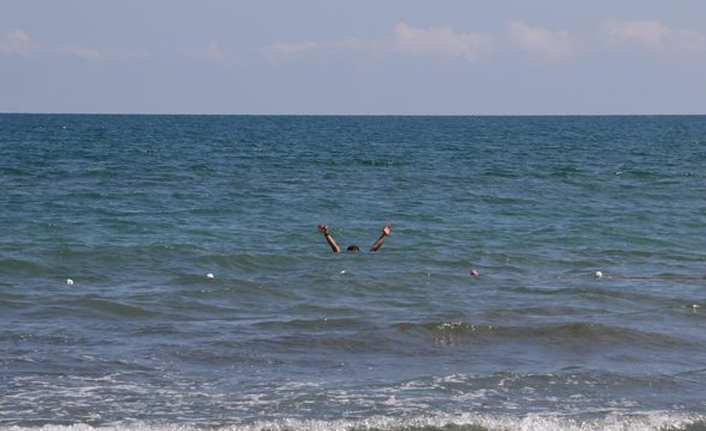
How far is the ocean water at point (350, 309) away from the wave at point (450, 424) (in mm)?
25

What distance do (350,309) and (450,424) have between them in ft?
19.8

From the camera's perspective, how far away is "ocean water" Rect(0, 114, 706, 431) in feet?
38.2

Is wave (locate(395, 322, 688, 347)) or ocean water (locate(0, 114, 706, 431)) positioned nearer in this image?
ocean water (locate(0, 114, 706, 431))

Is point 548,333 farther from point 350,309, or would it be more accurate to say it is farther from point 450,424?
point 450,424

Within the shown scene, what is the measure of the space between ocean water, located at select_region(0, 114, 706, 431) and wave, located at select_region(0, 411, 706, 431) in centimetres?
3

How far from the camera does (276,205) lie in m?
31.7

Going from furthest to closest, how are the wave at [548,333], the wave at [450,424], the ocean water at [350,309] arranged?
the wave at [548,333] < the ocean water at [350,309] < the wave at [450,424]

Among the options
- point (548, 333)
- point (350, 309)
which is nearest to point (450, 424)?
point (548, 333)

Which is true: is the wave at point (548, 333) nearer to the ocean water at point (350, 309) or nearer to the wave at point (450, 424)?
the ocean water at point (350, 309)

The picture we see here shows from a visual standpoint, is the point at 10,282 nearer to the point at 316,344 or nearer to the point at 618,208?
the point at 316,344

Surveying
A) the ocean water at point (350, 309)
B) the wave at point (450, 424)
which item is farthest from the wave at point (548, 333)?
the wave at point (450, 424)

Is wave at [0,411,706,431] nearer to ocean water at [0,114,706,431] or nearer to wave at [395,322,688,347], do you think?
ocean water at [0,114,706,431]

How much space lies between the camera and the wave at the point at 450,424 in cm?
1084

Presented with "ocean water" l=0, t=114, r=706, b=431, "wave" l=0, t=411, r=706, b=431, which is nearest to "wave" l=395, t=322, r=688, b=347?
"ocean water" l=0, t=114, r=706, b=431
